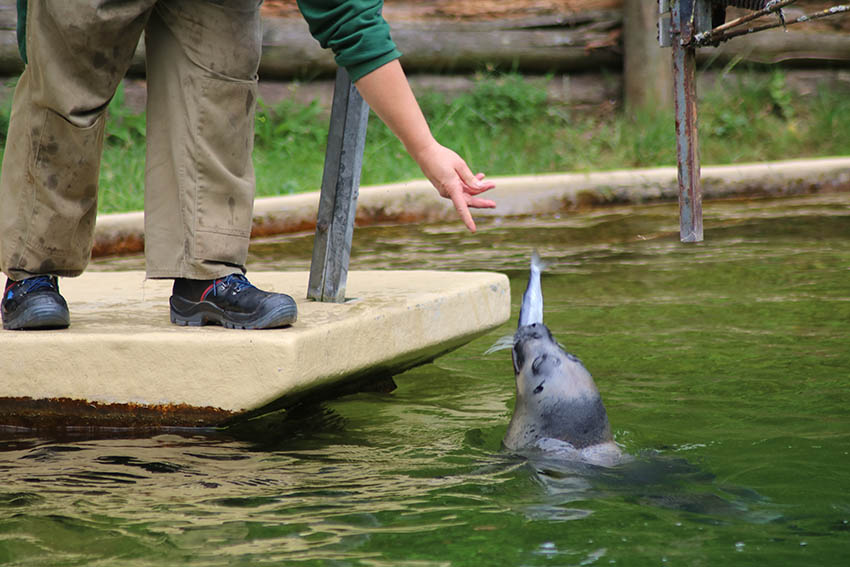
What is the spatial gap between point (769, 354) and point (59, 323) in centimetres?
174

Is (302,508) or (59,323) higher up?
(59,323)

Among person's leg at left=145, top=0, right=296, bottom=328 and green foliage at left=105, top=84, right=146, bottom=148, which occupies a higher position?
green foliage at left=105, top=84, right=146, bottom=148

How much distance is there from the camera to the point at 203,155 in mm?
2430

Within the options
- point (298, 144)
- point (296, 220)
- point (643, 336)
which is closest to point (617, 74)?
point (298, 144)

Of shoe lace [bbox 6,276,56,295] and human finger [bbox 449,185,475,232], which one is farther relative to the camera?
shoe lace [bbox 6,276,56,295]

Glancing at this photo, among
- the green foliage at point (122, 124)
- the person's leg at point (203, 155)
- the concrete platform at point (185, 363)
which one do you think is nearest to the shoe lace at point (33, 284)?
the concrete platform at point (185, 363)

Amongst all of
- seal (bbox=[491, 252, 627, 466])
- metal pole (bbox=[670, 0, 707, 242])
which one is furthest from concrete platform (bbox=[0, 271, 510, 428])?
metal pole (bbox=[670, 0, 707, 242])

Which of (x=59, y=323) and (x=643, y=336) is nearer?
(x=59, y=323)

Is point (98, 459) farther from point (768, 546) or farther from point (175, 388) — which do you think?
point (768, 546)

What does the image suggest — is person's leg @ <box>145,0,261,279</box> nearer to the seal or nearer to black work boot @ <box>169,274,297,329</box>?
black work boot @ <box>169,274,297,329</box>

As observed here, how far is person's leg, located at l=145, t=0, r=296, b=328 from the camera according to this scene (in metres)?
2.41

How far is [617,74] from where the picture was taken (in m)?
8.24

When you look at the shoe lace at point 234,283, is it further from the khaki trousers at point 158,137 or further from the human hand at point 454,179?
the human hand at point 454,179

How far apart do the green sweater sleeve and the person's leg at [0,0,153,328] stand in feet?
1.34
